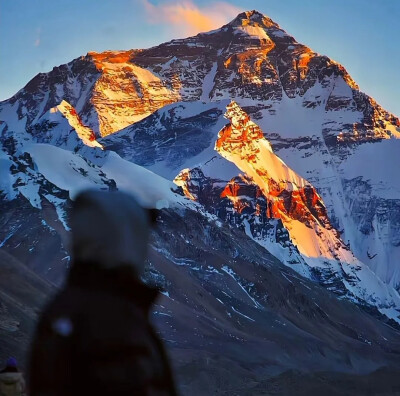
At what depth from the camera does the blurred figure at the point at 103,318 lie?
10.2 ft

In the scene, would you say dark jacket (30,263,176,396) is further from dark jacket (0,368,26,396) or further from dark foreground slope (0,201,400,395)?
dark foreground slope (0,201,400,395)

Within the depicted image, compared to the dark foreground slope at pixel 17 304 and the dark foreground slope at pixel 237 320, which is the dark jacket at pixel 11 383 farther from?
the dark foreground slope at pixel 237 320

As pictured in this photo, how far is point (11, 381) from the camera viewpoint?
265 inches

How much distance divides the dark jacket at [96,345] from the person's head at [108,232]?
0.04 metres

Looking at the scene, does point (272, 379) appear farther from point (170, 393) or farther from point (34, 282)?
point (170, 393)

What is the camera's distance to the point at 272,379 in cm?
9081

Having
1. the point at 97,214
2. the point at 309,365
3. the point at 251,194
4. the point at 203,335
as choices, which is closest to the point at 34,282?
the point at 203,335

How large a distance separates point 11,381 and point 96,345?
377cm

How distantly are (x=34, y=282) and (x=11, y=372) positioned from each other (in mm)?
75561

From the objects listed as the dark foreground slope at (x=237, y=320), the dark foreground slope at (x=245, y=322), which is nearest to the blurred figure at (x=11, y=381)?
the dark foreground slope at (x=237, y=320)

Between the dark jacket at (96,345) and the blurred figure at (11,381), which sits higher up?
the dark jacket at (96,345)

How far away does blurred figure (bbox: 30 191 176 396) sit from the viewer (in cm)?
311

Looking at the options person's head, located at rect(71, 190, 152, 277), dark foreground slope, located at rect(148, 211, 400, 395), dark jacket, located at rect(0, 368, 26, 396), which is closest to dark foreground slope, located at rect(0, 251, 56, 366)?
dark foreground slope, located at rect(148, 211, 400, 395)

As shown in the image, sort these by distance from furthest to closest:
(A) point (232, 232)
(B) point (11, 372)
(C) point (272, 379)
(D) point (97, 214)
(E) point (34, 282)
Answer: (A) point (232, 232)
(C) point (272, 379)
(E) point (34, 282)
(B) point (11, 372)
(D) point (97, 214)
